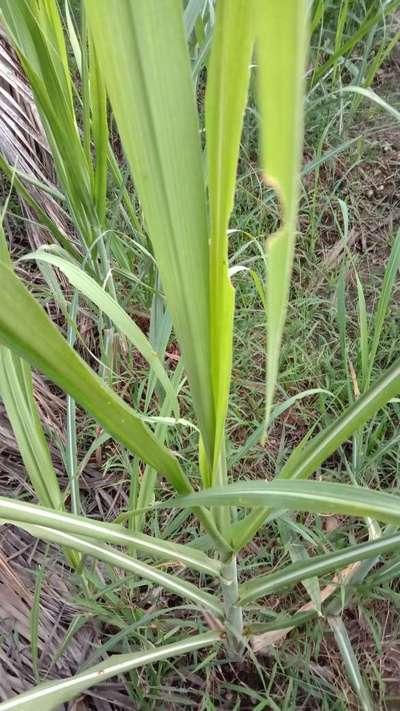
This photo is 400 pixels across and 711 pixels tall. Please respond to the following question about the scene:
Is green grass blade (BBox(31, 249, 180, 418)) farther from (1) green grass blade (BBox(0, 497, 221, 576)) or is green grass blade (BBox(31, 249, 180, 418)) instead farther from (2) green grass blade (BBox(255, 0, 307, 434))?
(2) green grass blade (BBox(255, 0, 307, 434))

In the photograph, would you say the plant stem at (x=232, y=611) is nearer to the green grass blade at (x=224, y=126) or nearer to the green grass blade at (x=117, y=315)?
the green grass blade at (x=117, y=315)

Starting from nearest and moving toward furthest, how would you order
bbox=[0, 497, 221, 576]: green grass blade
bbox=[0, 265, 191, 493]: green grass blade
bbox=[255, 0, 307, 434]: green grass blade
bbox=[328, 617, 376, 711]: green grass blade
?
1. bbox=[255, 0, 307, 434]: green grass blade
2. bbox=[0, 265, 191, 493]: green grass blade
3. bbox=[0, 497, 221, 576]: green grass blade
4. bbox=[328, 617, 376, 711]: green grass blade

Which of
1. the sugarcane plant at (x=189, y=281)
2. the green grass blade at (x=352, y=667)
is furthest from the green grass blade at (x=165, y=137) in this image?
the green grass blade at (x=352, y=667)

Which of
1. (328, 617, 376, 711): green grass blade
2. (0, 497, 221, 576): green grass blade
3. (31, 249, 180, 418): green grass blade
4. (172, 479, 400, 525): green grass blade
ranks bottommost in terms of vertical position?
(328, 617, 376, 711): green grass blade

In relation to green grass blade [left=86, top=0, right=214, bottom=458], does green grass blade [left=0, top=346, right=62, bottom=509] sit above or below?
below

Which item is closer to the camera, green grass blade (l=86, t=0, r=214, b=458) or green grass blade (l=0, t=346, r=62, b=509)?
green grass blade (l=86, t=0, r=214, b=458)

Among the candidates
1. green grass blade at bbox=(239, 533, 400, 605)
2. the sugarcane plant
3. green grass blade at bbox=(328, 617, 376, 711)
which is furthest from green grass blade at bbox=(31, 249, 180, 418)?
green grass blade at bbox=(328, 617, 376, 711)

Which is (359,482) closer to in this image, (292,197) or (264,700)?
(264,700)

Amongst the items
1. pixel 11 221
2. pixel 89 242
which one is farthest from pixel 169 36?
pixel 11 221
